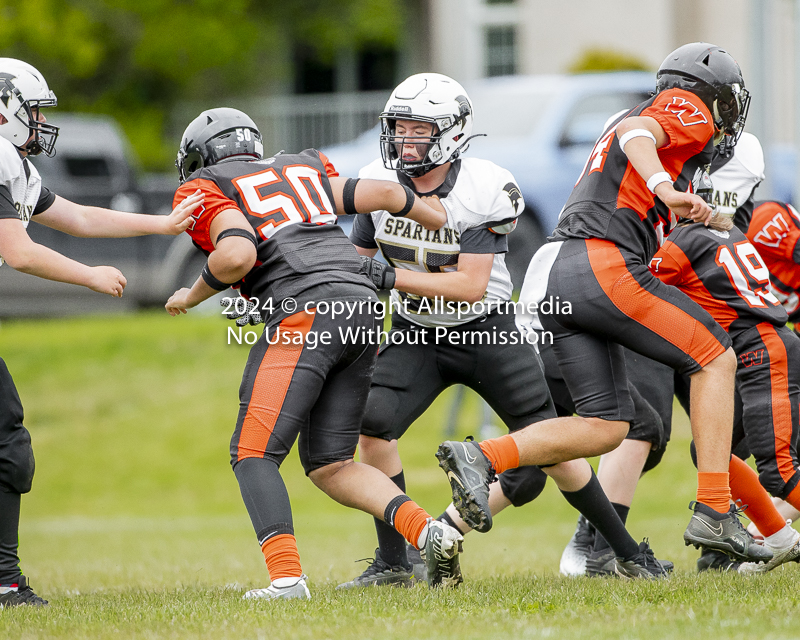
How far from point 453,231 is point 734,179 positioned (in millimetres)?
1358

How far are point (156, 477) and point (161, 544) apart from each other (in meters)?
3.33

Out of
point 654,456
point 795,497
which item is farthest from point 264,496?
point 795,497

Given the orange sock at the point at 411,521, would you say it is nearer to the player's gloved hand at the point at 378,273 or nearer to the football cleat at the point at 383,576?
the football cleat at the point at 383,576

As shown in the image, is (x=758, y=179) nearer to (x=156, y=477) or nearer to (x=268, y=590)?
(x=268, y=590)

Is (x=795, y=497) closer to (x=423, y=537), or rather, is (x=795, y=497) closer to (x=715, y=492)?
(x=715, y=492)

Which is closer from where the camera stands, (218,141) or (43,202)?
(218,141)

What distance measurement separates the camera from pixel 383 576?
4.93m

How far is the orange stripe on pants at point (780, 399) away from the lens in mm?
4695

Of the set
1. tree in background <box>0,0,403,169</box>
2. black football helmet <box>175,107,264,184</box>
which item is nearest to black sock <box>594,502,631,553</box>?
black football helmet <box>175,107,264,184</box>

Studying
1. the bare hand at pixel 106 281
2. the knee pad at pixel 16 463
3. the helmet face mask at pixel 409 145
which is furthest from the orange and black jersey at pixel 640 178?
the knee pad at pixel 16 463

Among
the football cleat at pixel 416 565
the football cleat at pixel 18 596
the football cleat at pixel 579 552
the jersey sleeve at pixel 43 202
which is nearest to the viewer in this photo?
the football cleat at pixel 18 596

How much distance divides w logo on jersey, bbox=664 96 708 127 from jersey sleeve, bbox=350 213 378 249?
1.36 metres

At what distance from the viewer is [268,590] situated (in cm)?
421

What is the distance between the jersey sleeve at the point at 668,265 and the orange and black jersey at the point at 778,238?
2.00 feet
